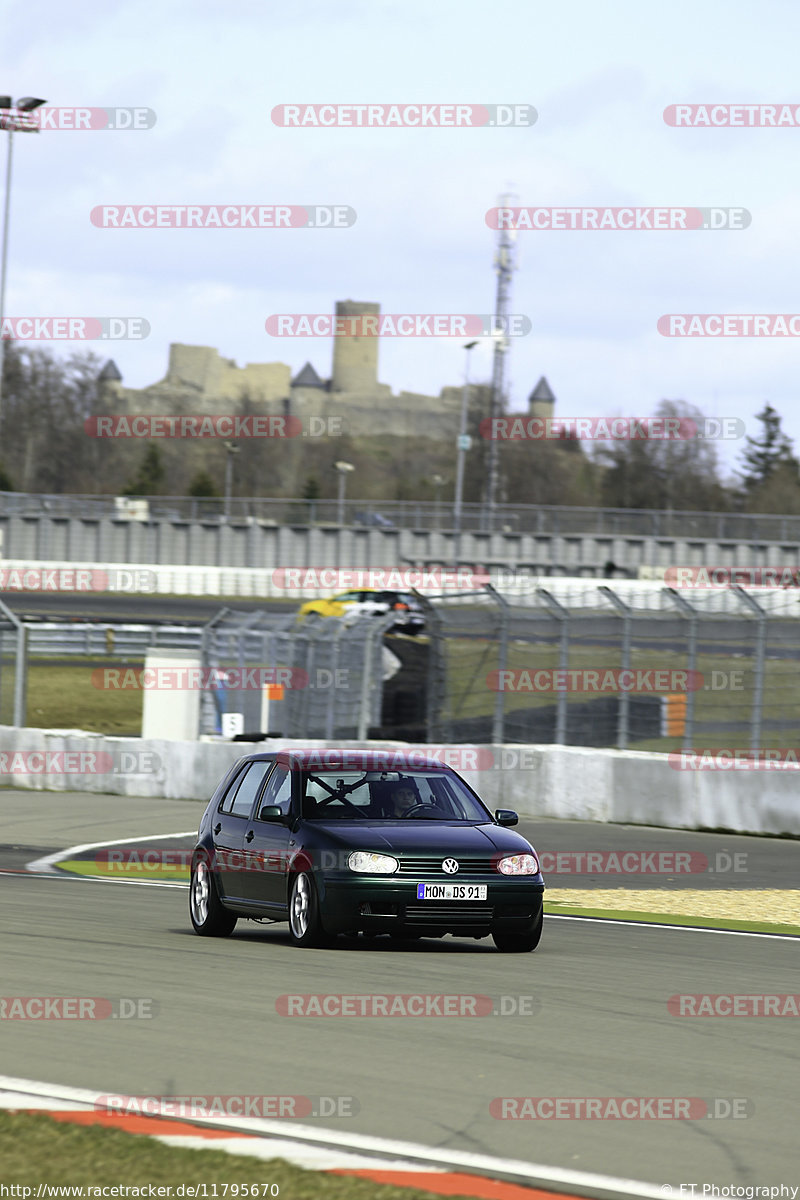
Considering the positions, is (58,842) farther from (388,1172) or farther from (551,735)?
(388,1172)

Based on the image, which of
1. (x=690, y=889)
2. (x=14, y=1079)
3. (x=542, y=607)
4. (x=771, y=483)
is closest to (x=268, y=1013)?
(x=14, y=1079)

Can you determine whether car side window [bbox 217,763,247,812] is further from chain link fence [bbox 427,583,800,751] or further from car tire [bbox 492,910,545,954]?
chain link fence [bbox 427,583,800,751]

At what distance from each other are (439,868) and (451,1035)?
2.58m

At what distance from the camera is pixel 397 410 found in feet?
649

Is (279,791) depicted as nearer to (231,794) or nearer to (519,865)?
(231,794)

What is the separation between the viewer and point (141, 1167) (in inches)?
191

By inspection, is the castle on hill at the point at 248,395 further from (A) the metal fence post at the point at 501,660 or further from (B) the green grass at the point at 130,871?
(B) the green grass at the point at 130,871

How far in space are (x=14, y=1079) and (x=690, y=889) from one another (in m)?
9.39

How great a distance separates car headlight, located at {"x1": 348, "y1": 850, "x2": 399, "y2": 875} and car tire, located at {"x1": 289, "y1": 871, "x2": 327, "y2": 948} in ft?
1.03

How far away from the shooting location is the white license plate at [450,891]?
9.83 meters

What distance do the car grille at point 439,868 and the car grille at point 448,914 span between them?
16 centimetres

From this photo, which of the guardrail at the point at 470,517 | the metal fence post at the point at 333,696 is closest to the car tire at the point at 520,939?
the metal fence post at the point at 333,696

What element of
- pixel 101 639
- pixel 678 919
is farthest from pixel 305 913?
pixel 101 639

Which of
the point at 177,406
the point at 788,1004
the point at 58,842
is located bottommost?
the point at 58,842
